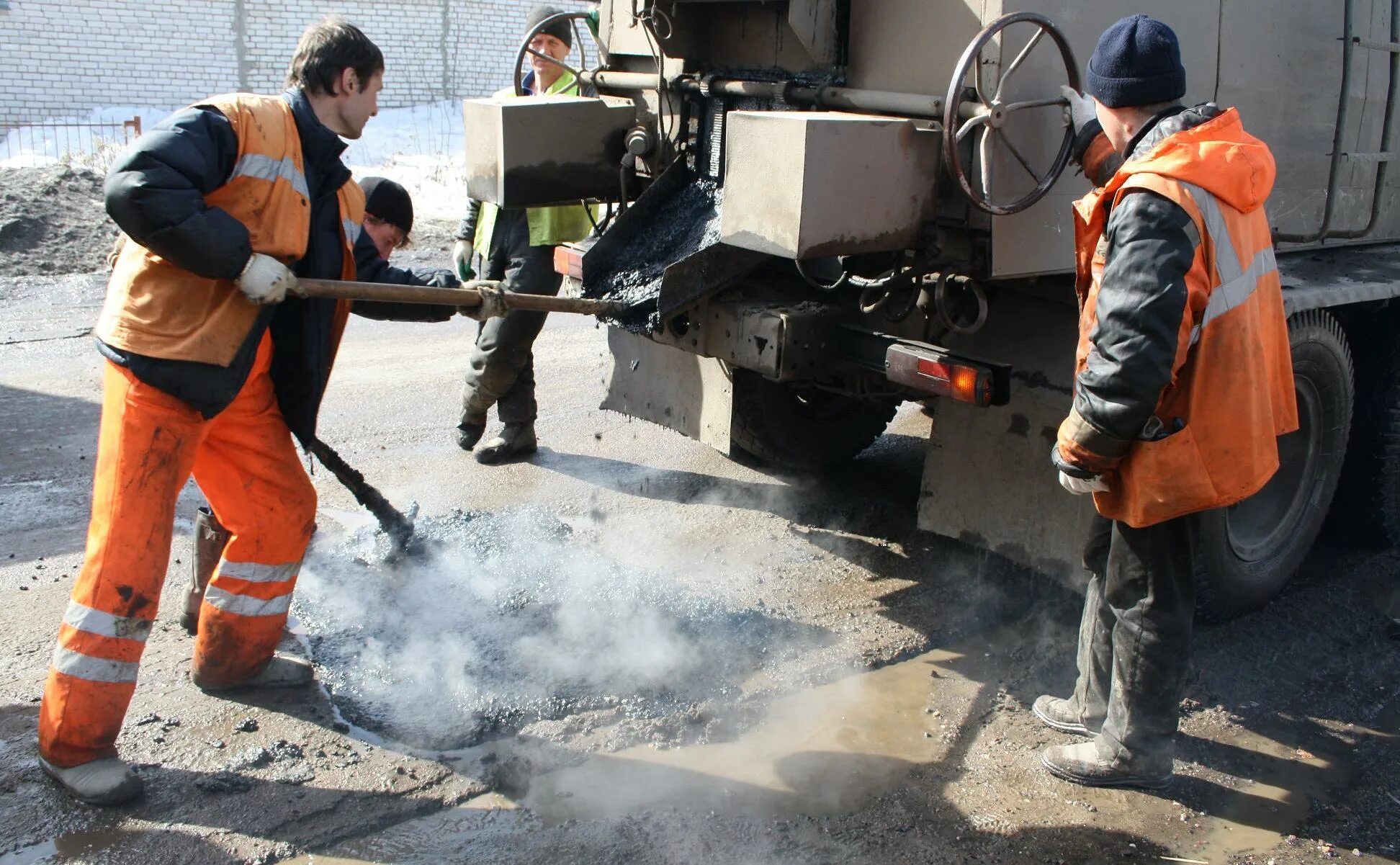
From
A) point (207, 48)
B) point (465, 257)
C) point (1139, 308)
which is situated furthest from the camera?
point (207, 48)

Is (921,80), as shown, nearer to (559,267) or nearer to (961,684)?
(559,267)

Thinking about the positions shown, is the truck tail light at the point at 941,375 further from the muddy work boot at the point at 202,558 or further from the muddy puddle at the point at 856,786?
the muddy work boot at the point at 202,558

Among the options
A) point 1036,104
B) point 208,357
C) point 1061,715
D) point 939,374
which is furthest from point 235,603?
point 1036,104

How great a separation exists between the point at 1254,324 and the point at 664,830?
5.69 feet

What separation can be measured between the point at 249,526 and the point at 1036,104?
7.46ft

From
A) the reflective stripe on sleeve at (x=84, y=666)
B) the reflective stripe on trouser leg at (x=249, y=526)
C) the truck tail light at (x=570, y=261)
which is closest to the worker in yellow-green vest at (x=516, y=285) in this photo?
the truck tail light at (x=570, y=261)

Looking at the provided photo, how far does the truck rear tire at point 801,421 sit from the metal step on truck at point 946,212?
0.13 feet

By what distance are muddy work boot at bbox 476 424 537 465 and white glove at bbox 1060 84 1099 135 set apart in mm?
2775

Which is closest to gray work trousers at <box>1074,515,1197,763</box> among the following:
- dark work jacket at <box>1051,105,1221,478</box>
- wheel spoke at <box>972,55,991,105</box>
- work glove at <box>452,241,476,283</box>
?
dark work jacket at <box>1051,105,1221,478</box>

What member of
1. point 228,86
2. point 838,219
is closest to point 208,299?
point 838,219

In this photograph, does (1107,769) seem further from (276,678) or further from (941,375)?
(276,678)

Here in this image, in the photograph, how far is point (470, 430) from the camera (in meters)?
5.06

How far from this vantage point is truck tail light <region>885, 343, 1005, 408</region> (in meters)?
3.01

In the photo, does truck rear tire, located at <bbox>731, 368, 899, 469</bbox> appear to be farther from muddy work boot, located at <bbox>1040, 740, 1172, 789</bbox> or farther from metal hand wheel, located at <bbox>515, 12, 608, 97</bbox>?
muddy work boot, located at <bbox>1040, 740, 1172, 789</bbox>
